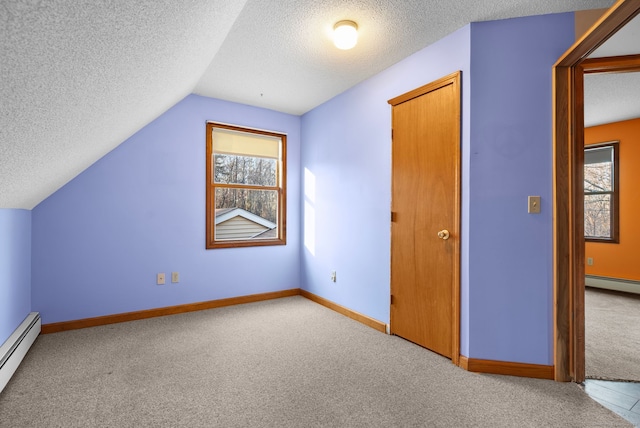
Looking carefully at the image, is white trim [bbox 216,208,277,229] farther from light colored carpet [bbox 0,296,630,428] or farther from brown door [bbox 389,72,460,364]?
brown door [bbox 389,72,460,364]

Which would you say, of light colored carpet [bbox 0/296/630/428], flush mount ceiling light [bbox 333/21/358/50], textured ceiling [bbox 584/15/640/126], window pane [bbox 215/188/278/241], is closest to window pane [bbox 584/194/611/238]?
textured ceiling [bbox 584/15/640/126]

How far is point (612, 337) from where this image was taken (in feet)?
8.81

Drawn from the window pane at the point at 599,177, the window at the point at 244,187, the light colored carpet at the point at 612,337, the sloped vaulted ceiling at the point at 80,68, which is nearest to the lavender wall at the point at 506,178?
the light colored carpet at the point at 612,337

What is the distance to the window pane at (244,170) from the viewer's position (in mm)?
3725

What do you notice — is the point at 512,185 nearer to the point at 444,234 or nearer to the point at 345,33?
the point at 444,234

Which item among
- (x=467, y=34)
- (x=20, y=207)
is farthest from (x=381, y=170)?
(x=20, y=207)

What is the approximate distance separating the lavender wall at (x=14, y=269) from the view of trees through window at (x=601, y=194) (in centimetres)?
649

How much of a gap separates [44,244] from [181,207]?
1.21m

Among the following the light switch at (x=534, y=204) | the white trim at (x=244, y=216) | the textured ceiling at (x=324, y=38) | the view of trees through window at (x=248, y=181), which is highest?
the textured ceiling at (x=324, y=38)

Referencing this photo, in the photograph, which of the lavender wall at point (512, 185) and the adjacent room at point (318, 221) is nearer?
the adjacent room at point (318, 221)

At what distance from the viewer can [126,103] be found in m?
1.98

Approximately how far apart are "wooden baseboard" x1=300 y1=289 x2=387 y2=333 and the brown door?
0.16 metres

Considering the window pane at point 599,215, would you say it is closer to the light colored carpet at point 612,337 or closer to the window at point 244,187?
the light colored carpet at point 612,337

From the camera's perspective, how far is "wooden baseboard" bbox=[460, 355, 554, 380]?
6.63 feet
